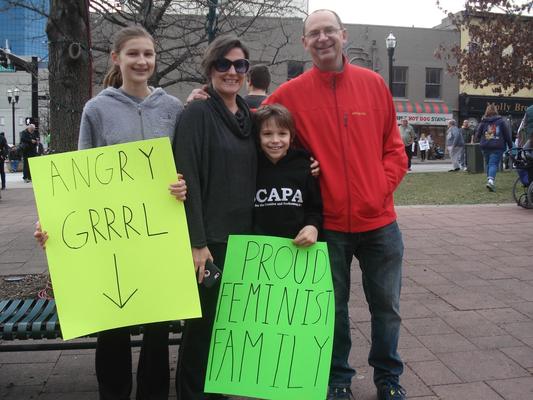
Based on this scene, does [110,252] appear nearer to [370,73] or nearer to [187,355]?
[187,355]

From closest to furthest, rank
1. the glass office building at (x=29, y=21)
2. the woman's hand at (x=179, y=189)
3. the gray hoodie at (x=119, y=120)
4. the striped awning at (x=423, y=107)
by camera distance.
Result: 1. the woman's hand at (x=179, y=189)
2. the gray hoodie at (x=119, y=120)
3. the glass office building at (x=29, y=21)
4. the striped awning at (x=423, y=107)

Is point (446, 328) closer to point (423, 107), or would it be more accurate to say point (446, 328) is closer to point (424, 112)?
point (424, 112)

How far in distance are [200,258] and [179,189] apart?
0.34 meters

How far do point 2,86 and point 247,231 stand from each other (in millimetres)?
82173

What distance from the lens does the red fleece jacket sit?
2705 millimetres

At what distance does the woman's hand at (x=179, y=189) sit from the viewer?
251 centimetres

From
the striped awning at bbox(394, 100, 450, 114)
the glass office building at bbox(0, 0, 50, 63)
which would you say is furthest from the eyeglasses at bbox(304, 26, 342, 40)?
the striped awning at bbox(394, 100, 450, 114)

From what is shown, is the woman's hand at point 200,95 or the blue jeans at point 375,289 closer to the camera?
the woman's hand at point 200,95

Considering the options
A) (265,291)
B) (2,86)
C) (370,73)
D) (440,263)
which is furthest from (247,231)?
(2,86)

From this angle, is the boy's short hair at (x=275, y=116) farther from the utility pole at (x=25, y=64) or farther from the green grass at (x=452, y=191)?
the green grass at (x=452, y=191)

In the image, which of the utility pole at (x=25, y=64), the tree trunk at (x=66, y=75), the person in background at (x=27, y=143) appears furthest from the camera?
the person in background at (x=27, y=143)

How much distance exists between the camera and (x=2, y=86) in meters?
74.9

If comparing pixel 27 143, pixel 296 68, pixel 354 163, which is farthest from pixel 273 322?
pixel 296 68

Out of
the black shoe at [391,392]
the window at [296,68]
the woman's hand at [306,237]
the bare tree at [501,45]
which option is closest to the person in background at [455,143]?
the bare tree at [501,45]
